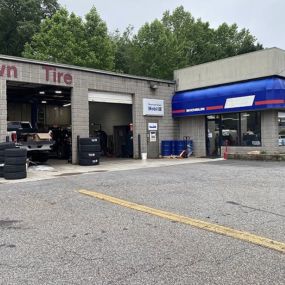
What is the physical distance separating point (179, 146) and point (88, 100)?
6.87m

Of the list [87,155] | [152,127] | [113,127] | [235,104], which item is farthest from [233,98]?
[113,127]

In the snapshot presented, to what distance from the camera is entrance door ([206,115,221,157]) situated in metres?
24.2

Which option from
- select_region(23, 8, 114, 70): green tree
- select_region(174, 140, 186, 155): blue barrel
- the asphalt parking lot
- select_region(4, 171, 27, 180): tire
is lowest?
the asphalt parking lot

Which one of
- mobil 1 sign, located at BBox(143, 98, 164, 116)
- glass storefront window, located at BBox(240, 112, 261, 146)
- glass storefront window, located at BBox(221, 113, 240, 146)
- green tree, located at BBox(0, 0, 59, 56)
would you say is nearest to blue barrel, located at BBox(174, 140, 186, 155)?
mobil 1 sign, located at BBox(143, 98, 164, 116)

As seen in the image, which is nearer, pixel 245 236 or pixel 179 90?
pixel 245 236

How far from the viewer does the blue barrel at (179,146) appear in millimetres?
24944

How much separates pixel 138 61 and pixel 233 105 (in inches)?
852

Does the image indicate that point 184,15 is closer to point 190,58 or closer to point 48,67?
point 190,58

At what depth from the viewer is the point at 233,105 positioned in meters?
22.0

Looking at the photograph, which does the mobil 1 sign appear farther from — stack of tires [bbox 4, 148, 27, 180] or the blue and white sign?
stack of tires [bbox 4, 148, 27, 180]

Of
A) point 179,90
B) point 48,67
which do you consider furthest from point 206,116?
point 48,67

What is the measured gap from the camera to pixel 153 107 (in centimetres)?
2470

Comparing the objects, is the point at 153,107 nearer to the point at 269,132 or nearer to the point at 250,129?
the point at 250,129

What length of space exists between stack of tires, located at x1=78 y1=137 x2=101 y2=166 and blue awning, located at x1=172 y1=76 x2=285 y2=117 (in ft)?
24.8
